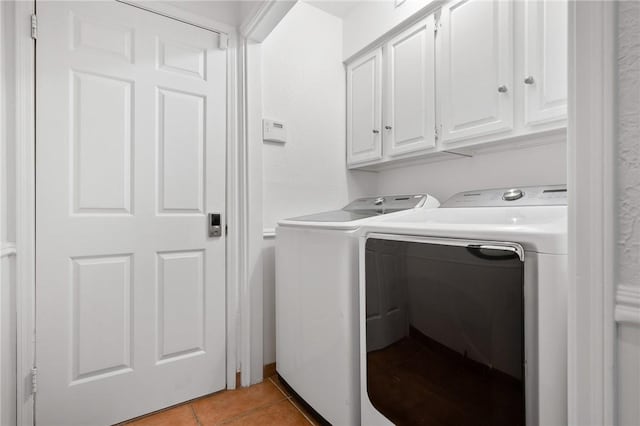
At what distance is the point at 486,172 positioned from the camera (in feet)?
5.52

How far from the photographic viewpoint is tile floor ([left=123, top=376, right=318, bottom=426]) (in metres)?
1.43

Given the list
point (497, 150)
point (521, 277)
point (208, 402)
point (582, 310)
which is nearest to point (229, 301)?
point (208, 402)

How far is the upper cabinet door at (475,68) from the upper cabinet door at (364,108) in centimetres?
46

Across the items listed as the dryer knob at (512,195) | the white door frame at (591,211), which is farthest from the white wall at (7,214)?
the dryer knob at (512,195)

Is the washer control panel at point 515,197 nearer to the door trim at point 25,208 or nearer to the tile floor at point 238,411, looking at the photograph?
the tile floor at point 238,411

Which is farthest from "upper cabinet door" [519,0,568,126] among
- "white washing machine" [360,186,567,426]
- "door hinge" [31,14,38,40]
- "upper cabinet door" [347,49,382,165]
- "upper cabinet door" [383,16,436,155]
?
"door hinge" [31,14,38,40]

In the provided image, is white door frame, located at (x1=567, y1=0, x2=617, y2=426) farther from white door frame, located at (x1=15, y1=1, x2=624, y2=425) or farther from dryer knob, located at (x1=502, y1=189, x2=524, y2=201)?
dryer knob, located at (x1=502, y1=189, x2=524, y2=201)

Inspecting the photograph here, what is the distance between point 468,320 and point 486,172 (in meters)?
1.13

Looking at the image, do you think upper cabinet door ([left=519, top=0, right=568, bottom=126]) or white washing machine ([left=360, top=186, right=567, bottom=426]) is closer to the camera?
white washing machine ([left=360, top=186, right=567, bottom=426])

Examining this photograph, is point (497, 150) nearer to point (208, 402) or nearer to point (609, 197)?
point (609, 197)

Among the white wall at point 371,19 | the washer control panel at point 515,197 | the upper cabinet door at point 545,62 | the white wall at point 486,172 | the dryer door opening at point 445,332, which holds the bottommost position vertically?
the dryer door opening at point 445,332

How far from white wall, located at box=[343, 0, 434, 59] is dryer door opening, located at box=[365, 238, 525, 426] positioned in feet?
4.75

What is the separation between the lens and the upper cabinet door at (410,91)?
1.69 metres

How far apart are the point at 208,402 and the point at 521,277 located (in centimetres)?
162
